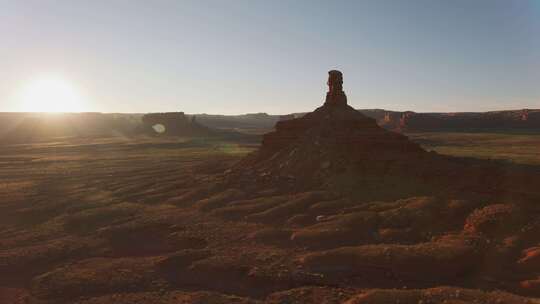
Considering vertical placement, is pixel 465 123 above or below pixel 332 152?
above

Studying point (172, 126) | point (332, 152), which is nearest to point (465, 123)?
point (172, 126)

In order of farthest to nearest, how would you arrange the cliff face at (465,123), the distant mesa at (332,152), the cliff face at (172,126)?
the cliff face at (465,123)
the cliff face at (172,126)
the distant mesa at (332,152)

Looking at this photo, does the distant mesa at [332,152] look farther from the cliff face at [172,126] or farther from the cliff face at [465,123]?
the cliff face at [465,123]

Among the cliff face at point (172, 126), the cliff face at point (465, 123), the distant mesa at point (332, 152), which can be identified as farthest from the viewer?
the cliff face at point (465, 123)

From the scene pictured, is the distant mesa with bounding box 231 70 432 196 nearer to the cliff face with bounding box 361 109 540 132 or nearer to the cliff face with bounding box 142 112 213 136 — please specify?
the cliff face with bounding box 142 112 213 136

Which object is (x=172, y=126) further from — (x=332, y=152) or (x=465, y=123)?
(x=332, y=152)

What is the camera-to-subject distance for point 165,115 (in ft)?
554

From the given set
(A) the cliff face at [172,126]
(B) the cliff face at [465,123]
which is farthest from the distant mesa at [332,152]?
(B) the cliff face at [465,123]

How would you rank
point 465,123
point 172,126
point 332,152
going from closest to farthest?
1. point 332,152
2. point 172,126
3. point 465,123

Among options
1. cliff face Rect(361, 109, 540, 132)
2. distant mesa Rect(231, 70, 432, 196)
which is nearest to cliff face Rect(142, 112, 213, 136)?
cliff face Rect(361, 109, 540, 132)

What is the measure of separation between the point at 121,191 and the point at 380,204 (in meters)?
27.7

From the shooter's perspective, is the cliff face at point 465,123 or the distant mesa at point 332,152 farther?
the cliff face at point 465,123

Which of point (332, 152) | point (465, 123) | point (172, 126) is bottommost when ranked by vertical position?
point (332, 152)

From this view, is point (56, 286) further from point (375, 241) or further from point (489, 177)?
point (489, 177)
